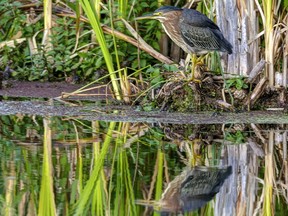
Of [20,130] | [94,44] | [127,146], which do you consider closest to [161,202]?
[127,146]

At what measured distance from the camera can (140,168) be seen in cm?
655

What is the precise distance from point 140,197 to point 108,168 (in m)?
0.94

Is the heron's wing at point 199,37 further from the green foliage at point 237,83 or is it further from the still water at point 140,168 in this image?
the still water at point 140,168

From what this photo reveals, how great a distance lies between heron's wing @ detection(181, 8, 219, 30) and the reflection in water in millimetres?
2727

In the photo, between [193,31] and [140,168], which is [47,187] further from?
[193,31]

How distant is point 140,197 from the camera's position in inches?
219

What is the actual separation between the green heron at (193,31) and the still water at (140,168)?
93 centimetres

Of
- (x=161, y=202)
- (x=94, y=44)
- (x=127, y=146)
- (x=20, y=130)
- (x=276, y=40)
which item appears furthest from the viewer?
(x=94, y=44)

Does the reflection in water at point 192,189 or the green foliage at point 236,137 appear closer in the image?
the reflection in water at point 192,189

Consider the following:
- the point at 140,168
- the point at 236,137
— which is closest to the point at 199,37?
the point at 236,137

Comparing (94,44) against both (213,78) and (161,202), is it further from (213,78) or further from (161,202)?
(161,202)

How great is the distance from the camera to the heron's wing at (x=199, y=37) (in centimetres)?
888

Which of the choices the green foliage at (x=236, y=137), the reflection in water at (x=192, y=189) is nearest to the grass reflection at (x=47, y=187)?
the reflection in water at (x=192, y=189)

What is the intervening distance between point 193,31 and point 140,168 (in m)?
2.84
